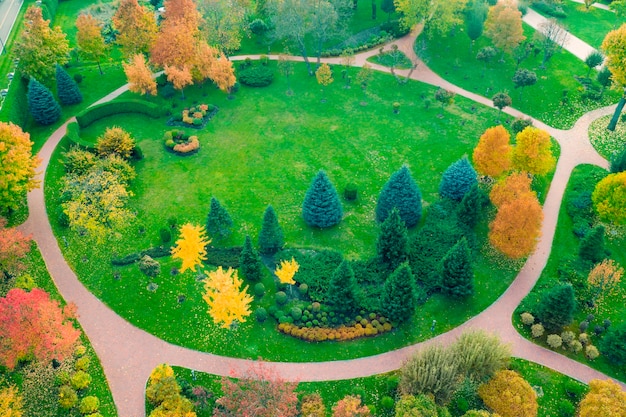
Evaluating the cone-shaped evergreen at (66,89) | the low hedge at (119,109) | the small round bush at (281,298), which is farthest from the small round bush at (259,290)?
the cone-shaped evergreen at (66,89)

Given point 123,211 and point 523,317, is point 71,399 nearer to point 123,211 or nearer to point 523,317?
point 123,211

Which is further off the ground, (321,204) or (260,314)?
(321,204)

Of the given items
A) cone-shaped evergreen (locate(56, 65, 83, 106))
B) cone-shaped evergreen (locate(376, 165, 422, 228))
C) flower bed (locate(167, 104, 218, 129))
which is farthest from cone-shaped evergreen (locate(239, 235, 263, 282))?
cone-shaped evergreen (locate(56, 65, 83, 106))

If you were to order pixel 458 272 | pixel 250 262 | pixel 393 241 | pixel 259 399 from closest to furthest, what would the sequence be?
pixel 259 399
pixel 458 272
pixel 250 262
pixel 393 241

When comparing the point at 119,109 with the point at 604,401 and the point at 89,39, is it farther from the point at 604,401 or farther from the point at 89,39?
the point at 604,401

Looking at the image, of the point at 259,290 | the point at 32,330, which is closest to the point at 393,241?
the point at 259,290
